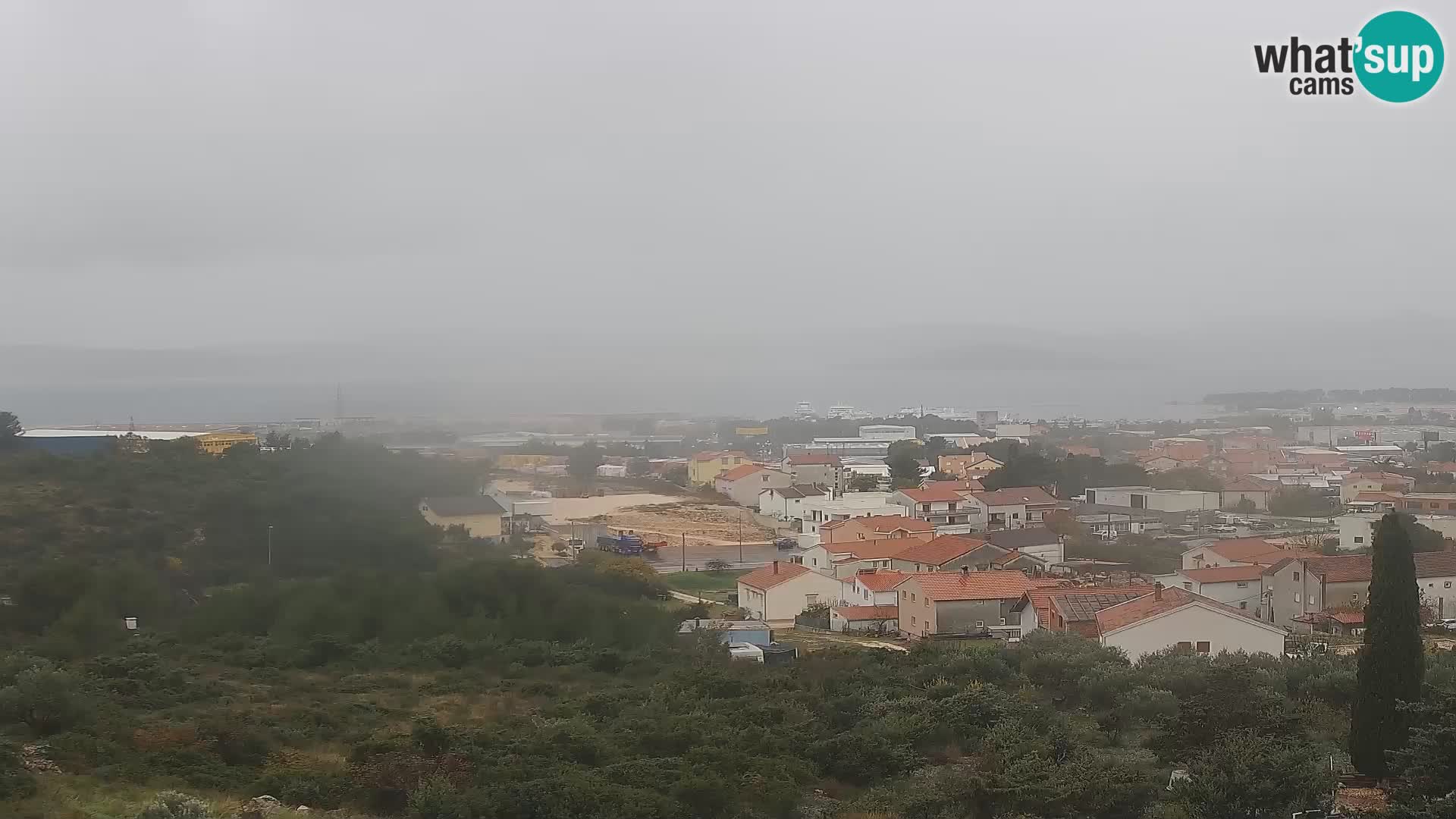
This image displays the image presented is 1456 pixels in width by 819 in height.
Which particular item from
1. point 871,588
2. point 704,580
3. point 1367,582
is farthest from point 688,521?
point 1367,582

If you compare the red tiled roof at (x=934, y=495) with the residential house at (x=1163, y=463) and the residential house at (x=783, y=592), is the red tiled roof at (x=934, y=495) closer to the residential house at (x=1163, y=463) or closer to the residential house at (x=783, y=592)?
the residential house at (x=1163, y=463)

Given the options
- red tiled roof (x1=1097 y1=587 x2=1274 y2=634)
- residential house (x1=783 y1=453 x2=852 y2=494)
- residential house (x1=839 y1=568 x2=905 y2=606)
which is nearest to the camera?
red tiled roof (x1=1097 y1=587 x2=1274 y2=634)

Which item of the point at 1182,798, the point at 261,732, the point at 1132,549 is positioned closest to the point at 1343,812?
the point at 1182,798

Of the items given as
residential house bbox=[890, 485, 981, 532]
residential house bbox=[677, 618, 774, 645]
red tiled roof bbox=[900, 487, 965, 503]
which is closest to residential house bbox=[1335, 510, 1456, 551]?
residential house bbox=[890, 485, 981, 532]

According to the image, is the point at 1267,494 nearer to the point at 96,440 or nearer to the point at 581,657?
the point at 581,657

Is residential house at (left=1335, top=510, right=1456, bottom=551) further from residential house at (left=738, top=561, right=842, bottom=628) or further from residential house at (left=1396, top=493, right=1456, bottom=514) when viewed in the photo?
residential house at (left=738, top=561, right=842, bottom=628)
